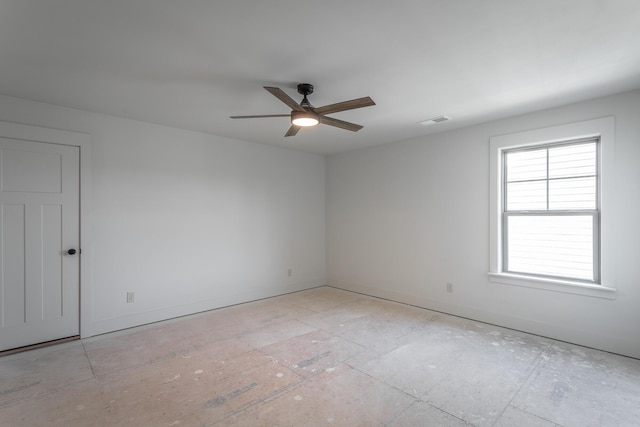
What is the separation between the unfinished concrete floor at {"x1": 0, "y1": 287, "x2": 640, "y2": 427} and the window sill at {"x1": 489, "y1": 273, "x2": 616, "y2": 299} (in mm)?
568

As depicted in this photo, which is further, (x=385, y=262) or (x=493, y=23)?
(x=385, y=262)

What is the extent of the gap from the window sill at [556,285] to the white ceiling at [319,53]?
75.7 inches

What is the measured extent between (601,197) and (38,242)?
5.84 m

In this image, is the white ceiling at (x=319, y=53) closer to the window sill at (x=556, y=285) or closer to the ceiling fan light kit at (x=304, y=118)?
the ceiling fan light kit at (x=304, y=118)

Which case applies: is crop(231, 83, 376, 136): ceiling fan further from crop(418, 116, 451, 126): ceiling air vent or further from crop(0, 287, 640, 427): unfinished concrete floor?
crop(0, 287, 640, 427): unfinished concrete floor

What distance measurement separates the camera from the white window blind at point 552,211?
336 cm

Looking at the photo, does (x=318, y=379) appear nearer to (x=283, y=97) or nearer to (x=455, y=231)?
(x=283, y=97)

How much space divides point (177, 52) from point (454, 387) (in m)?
3.33

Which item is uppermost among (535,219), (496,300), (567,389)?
(535,219)

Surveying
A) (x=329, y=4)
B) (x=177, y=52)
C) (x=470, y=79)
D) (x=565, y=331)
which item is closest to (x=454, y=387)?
(x=565, y=331)

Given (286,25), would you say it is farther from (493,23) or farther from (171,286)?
(171,286)

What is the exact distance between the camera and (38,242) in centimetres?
333

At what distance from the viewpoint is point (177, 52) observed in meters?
2.32

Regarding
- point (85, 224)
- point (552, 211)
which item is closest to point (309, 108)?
point (85, 224)
